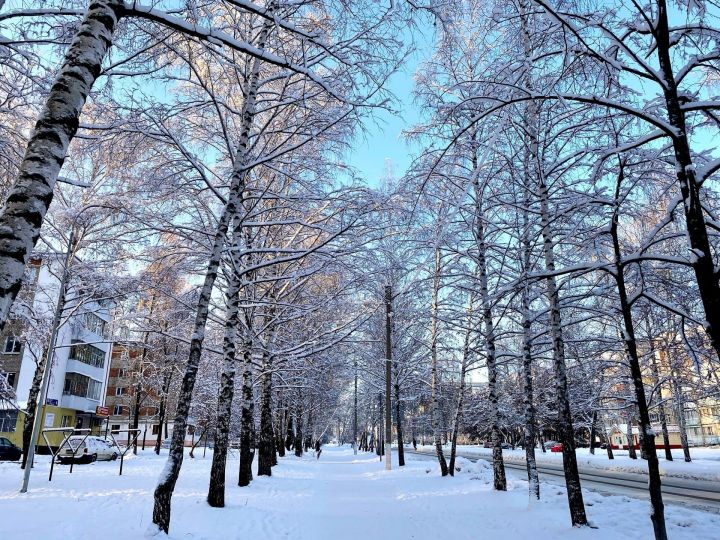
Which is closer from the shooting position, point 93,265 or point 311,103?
point 311,103

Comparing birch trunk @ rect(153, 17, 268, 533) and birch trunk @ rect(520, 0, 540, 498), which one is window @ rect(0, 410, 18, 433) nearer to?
birch trunk @ rect(153, 17, 268, 533)

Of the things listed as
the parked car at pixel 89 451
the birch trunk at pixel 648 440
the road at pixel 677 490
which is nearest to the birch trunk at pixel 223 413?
the birch trunk at pixel 648 440

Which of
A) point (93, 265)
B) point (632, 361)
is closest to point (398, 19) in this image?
point (632, 361)

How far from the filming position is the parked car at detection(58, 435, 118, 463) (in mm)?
22389

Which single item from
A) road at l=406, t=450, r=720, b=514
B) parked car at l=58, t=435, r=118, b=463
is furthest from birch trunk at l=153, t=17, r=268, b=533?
parked car at l=58, t=435, r=118, b=463

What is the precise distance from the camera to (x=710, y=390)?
727 inches

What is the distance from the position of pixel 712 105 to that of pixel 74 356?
153ft

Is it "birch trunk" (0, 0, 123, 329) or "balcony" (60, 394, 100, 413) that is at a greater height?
"birch trunk" (0, 0, 123, 329)

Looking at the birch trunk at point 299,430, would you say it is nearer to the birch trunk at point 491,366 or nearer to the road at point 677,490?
the road at point 677,490

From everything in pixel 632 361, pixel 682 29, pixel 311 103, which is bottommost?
pixel 632 361

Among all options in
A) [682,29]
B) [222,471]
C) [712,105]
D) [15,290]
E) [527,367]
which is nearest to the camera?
[15,290]

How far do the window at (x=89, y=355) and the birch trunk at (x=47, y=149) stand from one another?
4185cm

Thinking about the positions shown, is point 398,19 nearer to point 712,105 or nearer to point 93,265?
point 712,105

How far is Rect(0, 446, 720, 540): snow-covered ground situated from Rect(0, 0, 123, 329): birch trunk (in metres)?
4.98
